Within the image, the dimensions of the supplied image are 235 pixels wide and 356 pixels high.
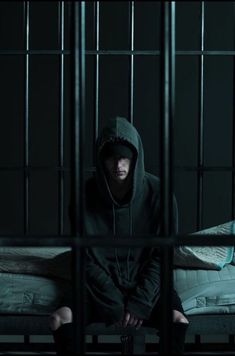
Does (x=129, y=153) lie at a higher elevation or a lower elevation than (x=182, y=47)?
lower

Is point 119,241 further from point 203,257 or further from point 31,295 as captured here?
point 203,257

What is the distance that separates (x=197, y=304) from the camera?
2.45 m

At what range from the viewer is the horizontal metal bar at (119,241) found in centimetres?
100

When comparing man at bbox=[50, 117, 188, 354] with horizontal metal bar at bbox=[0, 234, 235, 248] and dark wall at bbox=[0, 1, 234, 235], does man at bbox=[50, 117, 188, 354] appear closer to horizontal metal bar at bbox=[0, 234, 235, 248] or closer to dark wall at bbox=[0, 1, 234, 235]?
horizontal metal bar at bbox=[0, 234, 235, 248]

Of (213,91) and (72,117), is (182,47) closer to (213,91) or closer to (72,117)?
(213,91)

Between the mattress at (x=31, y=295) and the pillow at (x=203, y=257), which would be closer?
the mattress at (x=31, y=295)

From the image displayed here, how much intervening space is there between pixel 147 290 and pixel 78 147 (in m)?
1.44

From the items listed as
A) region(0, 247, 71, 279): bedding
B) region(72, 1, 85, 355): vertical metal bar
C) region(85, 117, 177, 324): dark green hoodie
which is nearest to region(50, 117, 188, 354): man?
region(85, 117, 177, 324): dark green hoodie

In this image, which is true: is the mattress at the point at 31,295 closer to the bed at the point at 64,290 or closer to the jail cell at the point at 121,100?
the bed at the point at 64,290

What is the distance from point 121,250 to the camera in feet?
8.27

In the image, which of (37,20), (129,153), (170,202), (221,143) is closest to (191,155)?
(221,143)

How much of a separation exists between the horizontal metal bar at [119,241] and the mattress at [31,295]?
144 centimetres

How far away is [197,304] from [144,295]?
18 centimetres

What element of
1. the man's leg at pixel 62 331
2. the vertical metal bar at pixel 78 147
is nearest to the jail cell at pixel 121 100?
the man's leg at pixel 62 331
